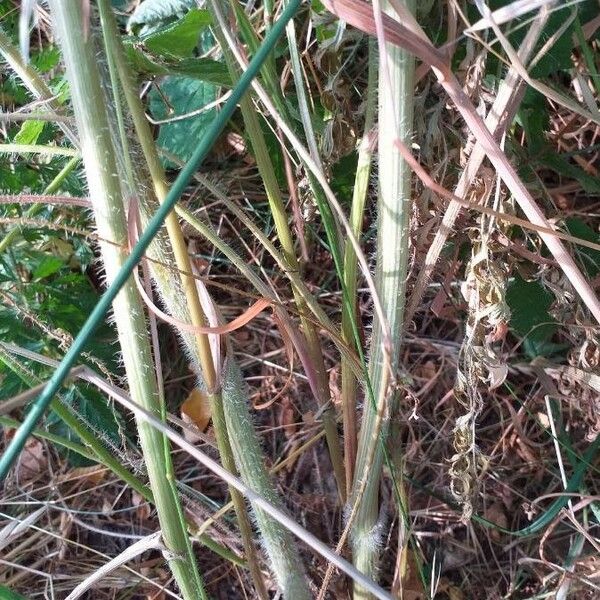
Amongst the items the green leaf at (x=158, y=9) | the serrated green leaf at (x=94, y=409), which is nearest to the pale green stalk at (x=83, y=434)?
the serrated green leaf at (x=94, y=409)

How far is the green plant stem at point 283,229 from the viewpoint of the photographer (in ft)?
2.17

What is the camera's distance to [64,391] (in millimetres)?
979

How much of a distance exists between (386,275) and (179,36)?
1.12ft

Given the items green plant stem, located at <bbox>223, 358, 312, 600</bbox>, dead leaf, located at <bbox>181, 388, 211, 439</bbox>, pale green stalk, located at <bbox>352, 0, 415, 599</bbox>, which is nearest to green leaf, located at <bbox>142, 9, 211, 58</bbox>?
pale green stalk, located at <bbox>352, 0, 415, 599</bbox>

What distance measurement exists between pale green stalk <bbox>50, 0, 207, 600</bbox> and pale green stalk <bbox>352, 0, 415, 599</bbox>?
203 millimetres

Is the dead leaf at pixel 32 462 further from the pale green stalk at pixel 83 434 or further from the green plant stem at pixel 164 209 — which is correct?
the green plant stem at pixel 164 209

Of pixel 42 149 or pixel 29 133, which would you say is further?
pixel 29 133

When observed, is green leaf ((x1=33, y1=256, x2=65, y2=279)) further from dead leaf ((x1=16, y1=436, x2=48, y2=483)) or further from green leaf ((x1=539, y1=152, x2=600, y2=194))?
green leaf ((x1=539, y1=152, x2=600, y2=194))

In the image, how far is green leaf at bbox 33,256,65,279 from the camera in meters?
1.02

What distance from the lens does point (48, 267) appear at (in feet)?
3.35

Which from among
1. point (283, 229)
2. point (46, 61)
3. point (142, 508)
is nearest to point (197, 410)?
point (142, 508)

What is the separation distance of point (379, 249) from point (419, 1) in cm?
25

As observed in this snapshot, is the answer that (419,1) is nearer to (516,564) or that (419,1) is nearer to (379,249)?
(379,249)

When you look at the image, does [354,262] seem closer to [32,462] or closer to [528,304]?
[528,304]
